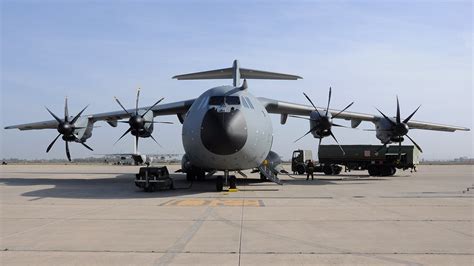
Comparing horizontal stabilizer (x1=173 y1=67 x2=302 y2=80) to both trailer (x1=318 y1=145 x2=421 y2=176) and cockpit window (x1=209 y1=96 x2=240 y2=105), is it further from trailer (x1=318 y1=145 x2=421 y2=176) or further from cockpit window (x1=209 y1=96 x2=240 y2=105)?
trailer (x1=318 y1=145 x2=421 y2=176)

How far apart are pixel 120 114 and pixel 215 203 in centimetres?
1279

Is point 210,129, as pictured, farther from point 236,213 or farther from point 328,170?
point 328,170

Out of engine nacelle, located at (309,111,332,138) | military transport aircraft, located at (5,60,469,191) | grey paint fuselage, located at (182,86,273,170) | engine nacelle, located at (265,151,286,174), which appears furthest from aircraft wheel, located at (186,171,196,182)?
engine nacelle, located at (309,111,332,138)

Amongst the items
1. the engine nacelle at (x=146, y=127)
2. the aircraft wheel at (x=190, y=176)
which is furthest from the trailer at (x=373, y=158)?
the engine nacelle at (x=146, y=127)

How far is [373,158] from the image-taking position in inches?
1323

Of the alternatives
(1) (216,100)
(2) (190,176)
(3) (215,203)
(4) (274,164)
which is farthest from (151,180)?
(4) (274,164)

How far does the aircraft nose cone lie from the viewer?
14414 mm

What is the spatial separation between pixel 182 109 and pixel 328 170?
17056 millimetres

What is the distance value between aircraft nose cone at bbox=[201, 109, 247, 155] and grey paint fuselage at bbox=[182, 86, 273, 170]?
0.04m

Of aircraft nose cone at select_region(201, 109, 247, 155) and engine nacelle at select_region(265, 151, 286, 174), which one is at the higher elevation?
aircraft nose cone at select_region(201, 109, 247, 155)

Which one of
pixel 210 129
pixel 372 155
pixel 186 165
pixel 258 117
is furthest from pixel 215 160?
pixel 372 155

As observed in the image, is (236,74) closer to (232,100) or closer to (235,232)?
(232,100)

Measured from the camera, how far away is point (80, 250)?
20.8 feet

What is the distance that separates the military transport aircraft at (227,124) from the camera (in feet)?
48.3
